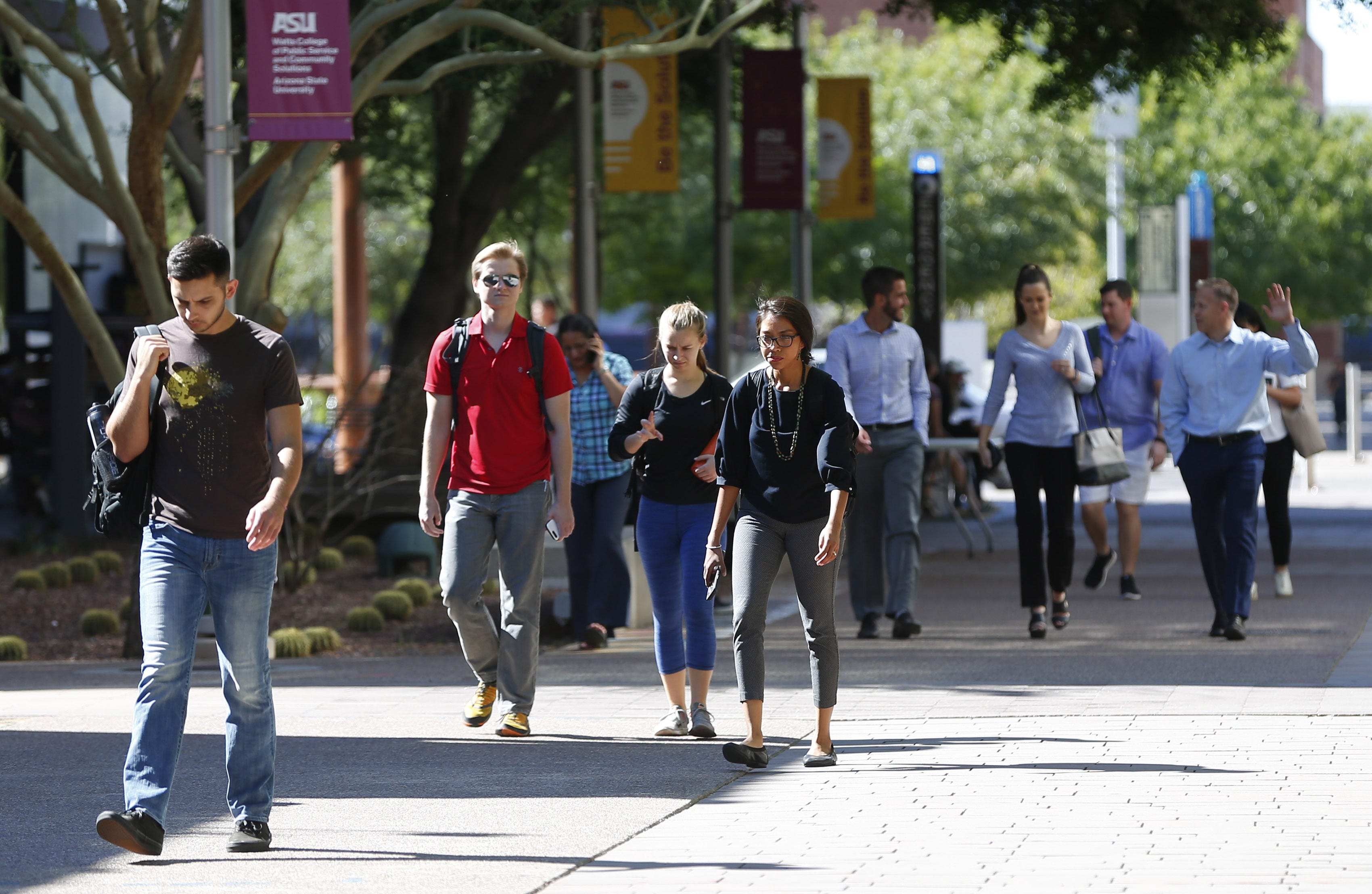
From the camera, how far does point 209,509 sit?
575 cm

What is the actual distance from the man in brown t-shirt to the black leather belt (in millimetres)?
5884

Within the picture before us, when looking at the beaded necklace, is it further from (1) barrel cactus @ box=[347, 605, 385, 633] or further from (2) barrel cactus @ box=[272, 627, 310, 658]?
(1) barrel cactus @ box=[347, 605, 385, 633]

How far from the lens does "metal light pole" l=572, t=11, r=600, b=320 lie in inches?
642

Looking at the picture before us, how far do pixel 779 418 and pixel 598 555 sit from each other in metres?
3.48

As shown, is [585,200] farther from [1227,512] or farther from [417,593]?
[1227,512]

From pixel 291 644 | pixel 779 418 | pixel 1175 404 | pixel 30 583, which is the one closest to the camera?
pixel 779 418

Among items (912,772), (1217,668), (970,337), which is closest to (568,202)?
(970,337)

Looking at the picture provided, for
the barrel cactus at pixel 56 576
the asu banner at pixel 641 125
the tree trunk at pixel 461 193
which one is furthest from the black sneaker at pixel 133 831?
the tree trunk at pixel 461 193

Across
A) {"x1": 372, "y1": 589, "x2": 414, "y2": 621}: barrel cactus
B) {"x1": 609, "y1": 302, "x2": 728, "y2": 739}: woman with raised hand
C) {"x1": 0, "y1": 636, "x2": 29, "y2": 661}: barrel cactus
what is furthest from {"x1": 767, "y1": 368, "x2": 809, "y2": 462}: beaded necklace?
{"x1": 372, "y1": 589, "x2": 414, "y2": 621}: barrel cactus

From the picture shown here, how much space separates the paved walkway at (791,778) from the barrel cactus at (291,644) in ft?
1.52

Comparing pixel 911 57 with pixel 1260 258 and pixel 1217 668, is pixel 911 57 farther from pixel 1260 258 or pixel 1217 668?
pixel 1217 668

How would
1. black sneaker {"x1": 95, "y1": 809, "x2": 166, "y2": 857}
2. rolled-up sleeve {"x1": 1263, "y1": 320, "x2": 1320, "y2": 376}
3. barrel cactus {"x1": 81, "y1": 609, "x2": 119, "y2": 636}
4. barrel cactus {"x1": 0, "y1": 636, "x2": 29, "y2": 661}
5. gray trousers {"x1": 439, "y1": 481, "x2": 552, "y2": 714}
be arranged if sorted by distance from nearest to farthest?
1. black sneaker {"x1": 95, "y1": 809, "x2": 166, "y2": 857}
2. gray trousers {"x1": 439, "y1": 481, "x2": 552, "y2": 714}
3. rolled-up sleeve {"x1": 1263, "y1": 320, "x2": 1320, "y2": 376}
4. barrel cactus {"x1": 0, "y1": 636, "x2": 29, "y2": 661}
5. barrel cactus {"x1": 81, "y1": 609, "x2": 119, "y2": 636}

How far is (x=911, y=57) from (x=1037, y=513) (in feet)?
123

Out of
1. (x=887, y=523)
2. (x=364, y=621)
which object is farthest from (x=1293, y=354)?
(x=364, y=621)
